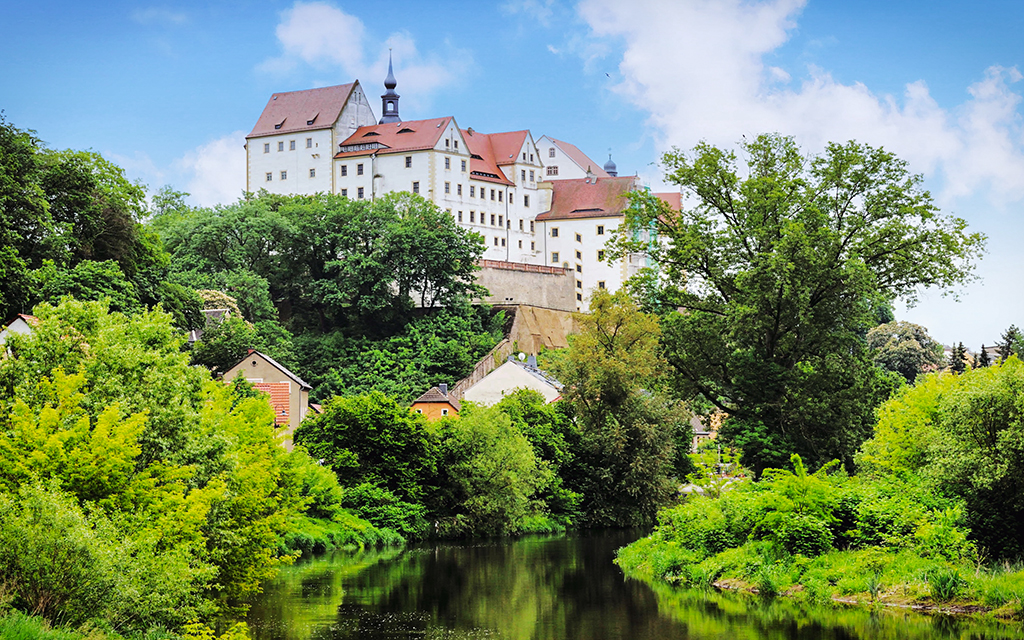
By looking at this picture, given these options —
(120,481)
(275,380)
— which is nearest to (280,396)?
(275,380)

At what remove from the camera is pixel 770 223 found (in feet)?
136

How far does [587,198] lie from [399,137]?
18.4 meters

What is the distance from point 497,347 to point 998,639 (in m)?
63.9

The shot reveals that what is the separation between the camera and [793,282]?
39.6 meters

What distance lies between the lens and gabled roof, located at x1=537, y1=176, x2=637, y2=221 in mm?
111375

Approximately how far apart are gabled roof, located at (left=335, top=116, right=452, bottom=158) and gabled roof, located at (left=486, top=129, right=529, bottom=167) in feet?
24.1

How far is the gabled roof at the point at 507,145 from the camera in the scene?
4358 inches

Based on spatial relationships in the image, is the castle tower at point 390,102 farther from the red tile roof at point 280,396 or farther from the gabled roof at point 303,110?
the red tile roof at point 280,396

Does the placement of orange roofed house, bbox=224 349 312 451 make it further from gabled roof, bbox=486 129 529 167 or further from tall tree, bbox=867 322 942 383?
tall tree, bbox=867 322 942 383

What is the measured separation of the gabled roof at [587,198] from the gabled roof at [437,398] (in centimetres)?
4246

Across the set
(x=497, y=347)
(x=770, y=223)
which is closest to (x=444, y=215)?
(x=497, y=347)

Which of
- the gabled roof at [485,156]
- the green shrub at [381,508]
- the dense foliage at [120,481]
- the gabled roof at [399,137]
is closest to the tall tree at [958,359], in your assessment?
the gabled roof at [485,156]

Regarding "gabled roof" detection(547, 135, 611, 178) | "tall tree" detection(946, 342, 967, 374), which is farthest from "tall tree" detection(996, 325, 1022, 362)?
"gabled roof" detection(547, 135, 611, 178)

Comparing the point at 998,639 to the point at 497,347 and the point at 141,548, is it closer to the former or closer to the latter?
the point at 141,548
